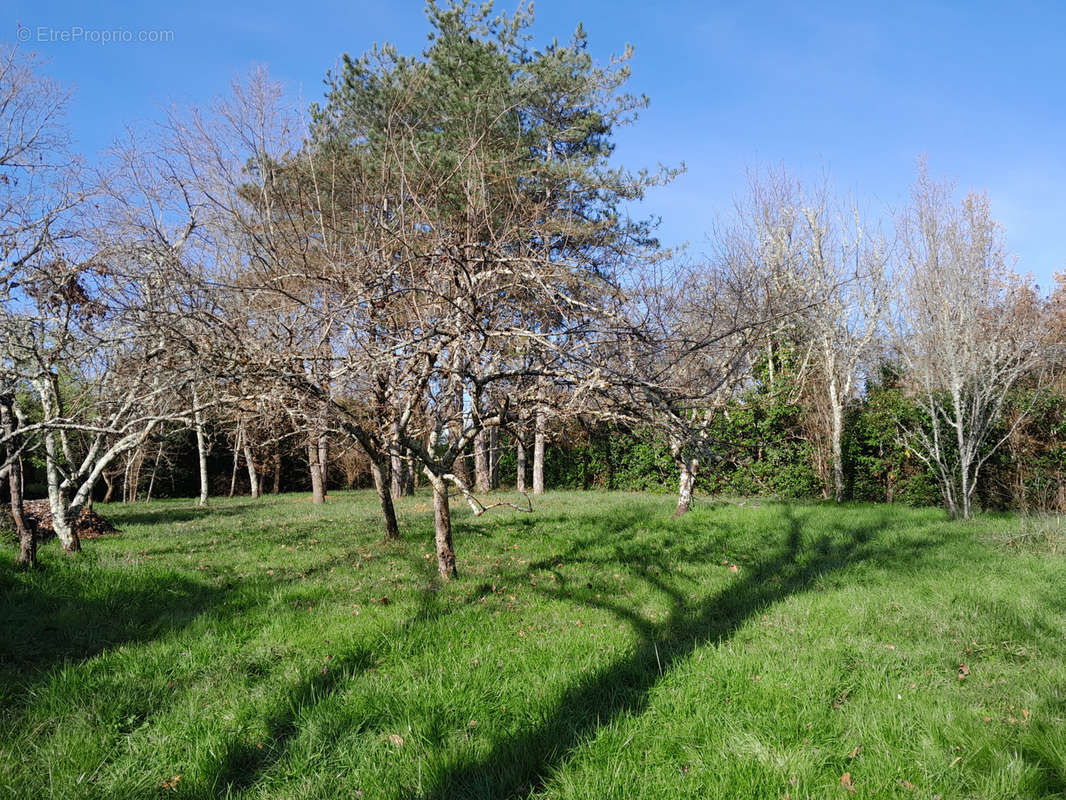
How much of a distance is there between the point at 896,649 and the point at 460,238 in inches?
176

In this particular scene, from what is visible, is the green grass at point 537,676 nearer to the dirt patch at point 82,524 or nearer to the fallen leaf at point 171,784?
the fallen leaf at point 171,784

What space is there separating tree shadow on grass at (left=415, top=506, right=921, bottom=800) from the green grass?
20mm

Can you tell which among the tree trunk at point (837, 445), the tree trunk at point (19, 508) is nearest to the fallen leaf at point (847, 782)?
the tree trunk at point (19, 508)

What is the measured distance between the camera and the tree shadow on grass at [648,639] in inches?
108

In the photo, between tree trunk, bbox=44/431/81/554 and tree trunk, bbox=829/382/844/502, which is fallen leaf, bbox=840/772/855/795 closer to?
tree trunk, bbox=44/431/81/554

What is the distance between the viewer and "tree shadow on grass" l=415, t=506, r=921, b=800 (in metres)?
2.74

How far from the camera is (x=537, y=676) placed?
3732 millimetres

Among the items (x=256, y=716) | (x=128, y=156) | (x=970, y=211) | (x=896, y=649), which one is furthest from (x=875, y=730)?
(x=970, y=211)

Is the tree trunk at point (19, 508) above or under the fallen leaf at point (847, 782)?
above

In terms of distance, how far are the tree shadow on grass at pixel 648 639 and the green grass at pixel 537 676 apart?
0.02 m

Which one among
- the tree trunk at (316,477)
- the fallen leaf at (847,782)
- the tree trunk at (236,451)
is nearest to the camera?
the fallen leaf at (847,782)

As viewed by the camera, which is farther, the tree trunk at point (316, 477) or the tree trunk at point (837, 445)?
the tree trunk at point (316, 477)

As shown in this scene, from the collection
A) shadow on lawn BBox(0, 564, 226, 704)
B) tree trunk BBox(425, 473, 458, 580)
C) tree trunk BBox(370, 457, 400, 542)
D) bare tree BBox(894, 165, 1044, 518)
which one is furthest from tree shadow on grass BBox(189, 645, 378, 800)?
bare tree BBox(894, 165, 1044, 518)

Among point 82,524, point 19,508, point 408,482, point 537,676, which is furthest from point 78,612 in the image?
point 408,482
